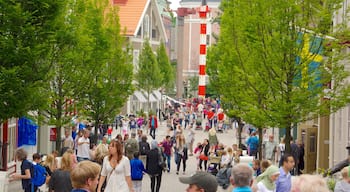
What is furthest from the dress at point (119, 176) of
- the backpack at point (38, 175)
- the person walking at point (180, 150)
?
the person walking at point (180, 150)

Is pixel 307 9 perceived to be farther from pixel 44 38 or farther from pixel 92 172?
pixel 92 172

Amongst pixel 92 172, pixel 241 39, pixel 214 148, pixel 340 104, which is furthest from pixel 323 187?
pixel 214 148

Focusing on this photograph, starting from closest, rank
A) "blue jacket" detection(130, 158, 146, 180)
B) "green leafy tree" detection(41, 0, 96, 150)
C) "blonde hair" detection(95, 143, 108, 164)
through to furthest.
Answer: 1. "blonde hair" detection(95, 143, 108, 164)
2. "blue jacket" detection(130, 158, 146, 180)
3. "green leafy tree" detection(41, 0, 96, 150)

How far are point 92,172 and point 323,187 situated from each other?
7.23ft

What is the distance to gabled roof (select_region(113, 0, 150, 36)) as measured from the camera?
66438mm

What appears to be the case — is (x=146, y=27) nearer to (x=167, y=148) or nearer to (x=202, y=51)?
(x=202, y=51)

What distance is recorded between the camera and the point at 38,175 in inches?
664

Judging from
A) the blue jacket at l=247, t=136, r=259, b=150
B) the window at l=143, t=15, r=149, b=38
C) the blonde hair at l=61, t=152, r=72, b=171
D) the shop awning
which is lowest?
the blue jacket at l=247, t=136, r=259, b=150

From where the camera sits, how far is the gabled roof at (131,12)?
66.4 m

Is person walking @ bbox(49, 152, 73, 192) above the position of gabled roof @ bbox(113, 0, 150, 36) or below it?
below

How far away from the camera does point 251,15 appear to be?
22.6 meters

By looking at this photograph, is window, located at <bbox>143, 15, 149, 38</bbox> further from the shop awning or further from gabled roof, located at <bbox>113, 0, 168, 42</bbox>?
the shop awning

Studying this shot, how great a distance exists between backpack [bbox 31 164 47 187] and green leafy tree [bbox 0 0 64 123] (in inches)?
74.4

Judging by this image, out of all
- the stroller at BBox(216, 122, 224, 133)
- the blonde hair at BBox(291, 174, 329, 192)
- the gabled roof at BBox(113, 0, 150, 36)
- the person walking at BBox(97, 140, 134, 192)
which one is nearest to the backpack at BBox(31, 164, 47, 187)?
the person walking at BBox(97, 140, 134, 192)
